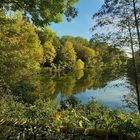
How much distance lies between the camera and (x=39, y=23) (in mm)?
8516

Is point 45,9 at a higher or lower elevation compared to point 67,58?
lower

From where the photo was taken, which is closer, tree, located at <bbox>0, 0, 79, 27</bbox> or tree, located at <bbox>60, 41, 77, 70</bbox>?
tree, located at <bbox>0, 0, 79, 27</bbox>

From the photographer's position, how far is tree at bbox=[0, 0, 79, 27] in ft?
26.4

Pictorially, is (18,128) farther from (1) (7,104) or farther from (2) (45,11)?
(1) (7,104)

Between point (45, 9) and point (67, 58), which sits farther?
point (67, 58)

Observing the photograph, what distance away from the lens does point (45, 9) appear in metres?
8.17

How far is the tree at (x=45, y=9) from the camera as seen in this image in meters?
8.04

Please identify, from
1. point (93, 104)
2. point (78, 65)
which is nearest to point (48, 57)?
point (78, 65)

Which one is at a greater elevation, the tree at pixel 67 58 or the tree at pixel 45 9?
the tree at pixel 67 58

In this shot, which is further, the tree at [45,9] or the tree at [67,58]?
the tree at [67,58]

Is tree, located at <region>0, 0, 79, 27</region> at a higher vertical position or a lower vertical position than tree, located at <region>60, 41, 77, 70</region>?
lower

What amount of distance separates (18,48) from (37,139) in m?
18.5

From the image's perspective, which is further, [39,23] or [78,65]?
[78,65]

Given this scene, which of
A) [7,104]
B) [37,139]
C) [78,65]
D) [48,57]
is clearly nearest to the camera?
[37,139]
